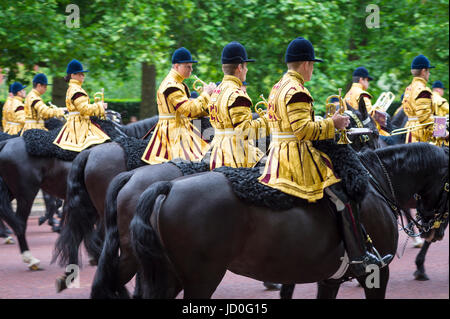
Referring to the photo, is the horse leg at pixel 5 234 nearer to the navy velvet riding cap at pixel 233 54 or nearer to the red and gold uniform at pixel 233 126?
the red and gold uniform at pixel 233 126

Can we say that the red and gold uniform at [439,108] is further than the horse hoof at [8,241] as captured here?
No

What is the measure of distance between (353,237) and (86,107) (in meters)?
5.07

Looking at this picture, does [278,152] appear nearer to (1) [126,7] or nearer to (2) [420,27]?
(1) [126,7]

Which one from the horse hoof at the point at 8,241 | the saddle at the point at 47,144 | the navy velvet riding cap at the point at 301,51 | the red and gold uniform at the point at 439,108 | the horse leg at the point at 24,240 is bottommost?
the horse hoof at the point at 8,241

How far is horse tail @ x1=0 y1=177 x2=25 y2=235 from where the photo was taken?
8.95 meters

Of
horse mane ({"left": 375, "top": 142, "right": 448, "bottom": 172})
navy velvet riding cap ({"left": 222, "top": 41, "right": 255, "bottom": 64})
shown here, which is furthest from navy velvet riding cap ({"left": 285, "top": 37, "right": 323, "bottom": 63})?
horse mane ({"left": 375, "top": 142, "right": 448, "bottom": 172})

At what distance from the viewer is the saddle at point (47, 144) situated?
353 inches

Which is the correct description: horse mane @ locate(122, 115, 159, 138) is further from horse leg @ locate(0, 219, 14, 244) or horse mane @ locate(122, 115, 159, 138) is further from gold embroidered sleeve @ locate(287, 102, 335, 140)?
gold embroidered sleeve @ locate(287, 102, 335, 140)

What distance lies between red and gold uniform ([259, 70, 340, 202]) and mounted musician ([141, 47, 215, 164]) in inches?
85.0

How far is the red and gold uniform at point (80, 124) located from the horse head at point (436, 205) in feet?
15.1

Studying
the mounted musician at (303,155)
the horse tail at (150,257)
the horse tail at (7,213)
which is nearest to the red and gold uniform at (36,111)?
the horse tail at (7,213)

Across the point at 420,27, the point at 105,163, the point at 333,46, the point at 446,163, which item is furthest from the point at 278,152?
the point at 420,27

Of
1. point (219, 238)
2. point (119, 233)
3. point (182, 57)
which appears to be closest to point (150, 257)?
point (219, 238)

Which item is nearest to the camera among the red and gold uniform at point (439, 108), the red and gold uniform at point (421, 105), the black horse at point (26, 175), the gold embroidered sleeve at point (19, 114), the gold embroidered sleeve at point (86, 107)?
the gold embroidered sleeve at point (86, 107)
